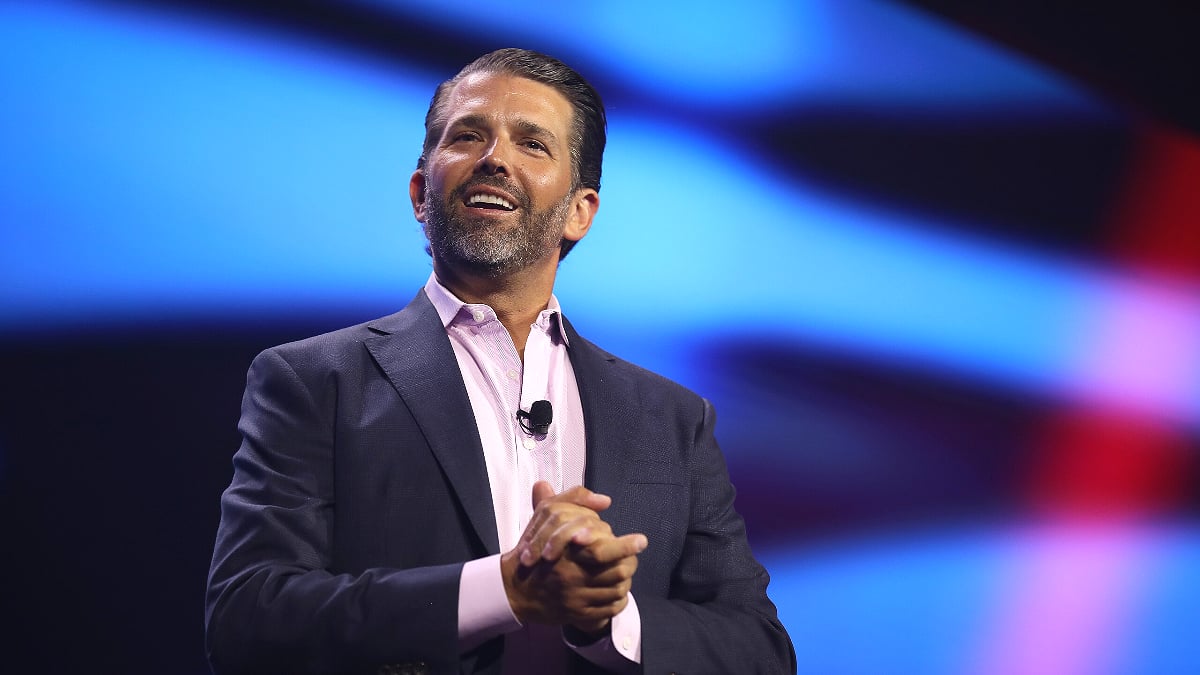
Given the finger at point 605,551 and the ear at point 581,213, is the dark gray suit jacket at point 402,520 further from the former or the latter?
the ear at point 581,213

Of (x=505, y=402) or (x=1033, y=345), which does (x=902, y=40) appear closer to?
(x=1033, y=345)

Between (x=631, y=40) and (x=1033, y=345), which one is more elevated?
(x=631, y=40)

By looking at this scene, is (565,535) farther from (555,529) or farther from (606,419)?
(606,419)

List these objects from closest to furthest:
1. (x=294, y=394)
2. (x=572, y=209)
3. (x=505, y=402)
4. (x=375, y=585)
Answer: (x=375, y=585), (x=294, y=394), (x=505, y=402), (x=572, y=209)

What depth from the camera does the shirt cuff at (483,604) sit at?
161 cm

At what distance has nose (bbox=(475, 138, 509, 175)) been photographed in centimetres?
214

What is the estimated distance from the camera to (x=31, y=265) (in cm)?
217

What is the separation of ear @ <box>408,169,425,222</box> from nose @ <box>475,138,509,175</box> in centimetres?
23

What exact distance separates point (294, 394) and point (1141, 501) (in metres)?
2.20

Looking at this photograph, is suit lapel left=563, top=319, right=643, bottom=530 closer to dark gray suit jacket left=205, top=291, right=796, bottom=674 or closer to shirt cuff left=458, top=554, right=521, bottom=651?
dark gray suit jacket left=205, top=291, right=796, bottom=674

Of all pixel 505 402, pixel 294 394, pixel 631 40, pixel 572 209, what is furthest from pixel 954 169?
pixel 294 394

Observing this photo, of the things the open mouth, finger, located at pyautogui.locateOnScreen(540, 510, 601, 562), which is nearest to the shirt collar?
the open mouth

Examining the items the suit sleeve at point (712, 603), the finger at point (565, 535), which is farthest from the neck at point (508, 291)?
the finger at point (565, 535)

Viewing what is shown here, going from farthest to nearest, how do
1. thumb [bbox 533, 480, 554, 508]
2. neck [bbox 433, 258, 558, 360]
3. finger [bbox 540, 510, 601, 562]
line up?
neck [bbox 433, 258, 558, 360] → thumb [bbox 533, 480, 554, 508] → finger [bbox 540, 510, 601, 562]
